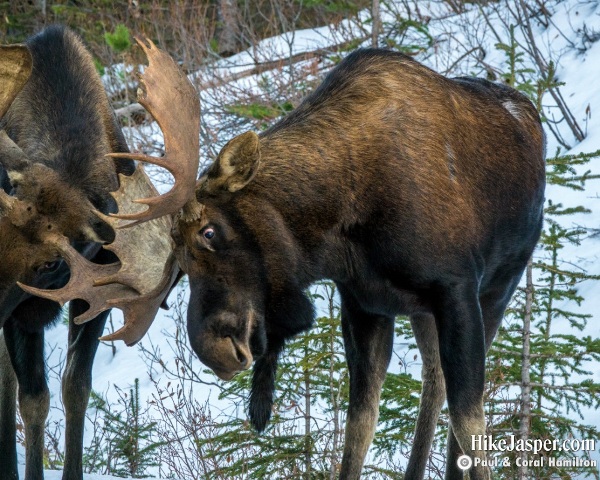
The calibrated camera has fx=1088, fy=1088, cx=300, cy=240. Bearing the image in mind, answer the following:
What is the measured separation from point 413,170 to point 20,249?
75.7 inches

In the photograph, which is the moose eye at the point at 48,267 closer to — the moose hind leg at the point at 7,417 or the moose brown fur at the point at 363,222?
the moose brown fur at the point at 363,222

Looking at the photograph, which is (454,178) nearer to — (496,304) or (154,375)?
(496,304)

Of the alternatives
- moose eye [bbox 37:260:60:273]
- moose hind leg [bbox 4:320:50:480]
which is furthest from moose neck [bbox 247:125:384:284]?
moose hind leg [bbox 4:320:50:480]

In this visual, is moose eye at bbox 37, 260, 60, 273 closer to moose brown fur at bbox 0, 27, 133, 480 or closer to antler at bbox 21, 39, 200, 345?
moose brown fur at bbox 0, 27, 133, 480

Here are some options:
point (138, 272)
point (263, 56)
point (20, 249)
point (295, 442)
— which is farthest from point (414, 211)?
point (263, 56)

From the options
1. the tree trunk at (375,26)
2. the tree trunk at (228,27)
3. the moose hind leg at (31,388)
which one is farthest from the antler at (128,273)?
the tree trunk at (228,27)

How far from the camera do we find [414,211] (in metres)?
4.81

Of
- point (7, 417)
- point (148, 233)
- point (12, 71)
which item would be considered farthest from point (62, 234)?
point (7, 417)

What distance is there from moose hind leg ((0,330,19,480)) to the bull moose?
151 cm

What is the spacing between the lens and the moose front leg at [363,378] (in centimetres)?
554

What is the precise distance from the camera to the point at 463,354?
4883 millimetres

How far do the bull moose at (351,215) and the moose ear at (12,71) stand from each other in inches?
34.9

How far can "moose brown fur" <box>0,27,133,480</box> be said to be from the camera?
5.27 metres

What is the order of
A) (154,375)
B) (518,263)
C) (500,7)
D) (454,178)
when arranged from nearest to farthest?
1. (454,178)
2. (518,263)
3. (154,375)
4. (500,7)
